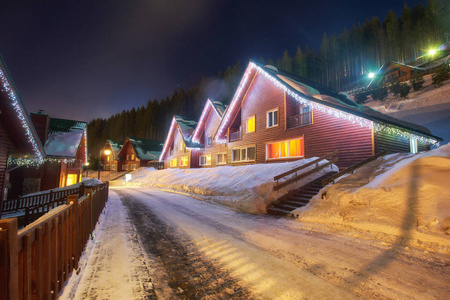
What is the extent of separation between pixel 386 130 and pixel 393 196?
29.6ft

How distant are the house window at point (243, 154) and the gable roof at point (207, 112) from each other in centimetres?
686

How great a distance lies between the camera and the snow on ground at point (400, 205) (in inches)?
214

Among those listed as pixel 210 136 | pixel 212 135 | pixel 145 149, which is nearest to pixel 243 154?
pixel 212 135

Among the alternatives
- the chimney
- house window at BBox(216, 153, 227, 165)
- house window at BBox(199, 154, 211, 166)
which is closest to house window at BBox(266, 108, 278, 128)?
house window at BBox(216, 153, 227, 165)

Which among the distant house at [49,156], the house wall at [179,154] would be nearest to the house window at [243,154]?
the house wall at [179,154]

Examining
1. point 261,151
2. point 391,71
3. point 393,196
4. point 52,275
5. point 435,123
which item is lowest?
point 52,275

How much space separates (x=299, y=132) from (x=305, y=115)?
1.45m

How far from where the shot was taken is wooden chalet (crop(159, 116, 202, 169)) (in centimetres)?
3241

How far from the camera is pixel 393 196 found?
6652 mm

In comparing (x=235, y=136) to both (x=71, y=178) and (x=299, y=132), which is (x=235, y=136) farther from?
(x=71, y=178)

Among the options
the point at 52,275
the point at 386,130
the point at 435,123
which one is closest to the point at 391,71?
the point at 435,123

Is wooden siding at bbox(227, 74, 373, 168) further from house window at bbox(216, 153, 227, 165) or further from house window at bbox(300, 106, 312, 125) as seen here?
house window at bbox(216, 153, 227, 165)

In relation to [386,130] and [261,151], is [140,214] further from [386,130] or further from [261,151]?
[386,130]

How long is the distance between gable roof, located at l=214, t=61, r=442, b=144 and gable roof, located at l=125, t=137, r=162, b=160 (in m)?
27.9
